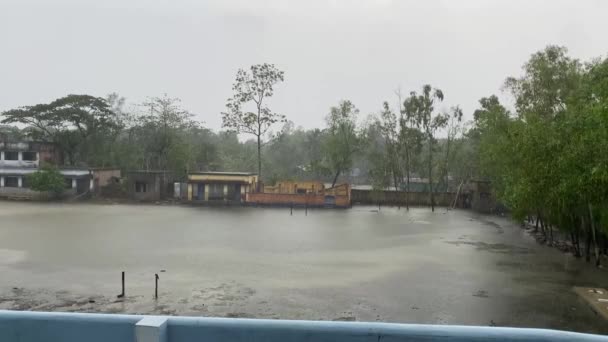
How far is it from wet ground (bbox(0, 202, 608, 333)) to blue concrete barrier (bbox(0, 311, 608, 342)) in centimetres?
863

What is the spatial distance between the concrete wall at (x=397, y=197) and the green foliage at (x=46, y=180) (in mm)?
25331

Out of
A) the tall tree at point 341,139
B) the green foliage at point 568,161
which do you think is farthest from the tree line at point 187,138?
the green foliage at point 568,161

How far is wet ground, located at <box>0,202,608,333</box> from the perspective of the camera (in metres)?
12.2

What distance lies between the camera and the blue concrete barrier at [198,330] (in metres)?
3.13

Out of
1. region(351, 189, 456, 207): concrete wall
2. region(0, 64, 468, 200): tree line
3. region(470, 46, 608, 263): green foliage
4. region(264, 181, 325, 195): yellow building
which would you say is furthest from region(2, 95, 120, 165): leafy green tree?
region(470, 46, 608, 263): green foliage

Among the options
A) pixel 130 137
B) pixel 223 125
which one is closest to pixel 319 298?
pixel 223 125

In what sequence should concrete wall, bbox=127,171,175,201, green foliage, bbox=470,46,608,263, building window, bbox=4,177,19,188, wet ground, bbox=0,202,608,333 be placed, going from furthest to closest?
building window, bbox=4,177,19,188, concrete wall, bbox=127,171,175,201, green foliage, bbox=470,46,608,263, wet ground, bbox=0,202,608,333

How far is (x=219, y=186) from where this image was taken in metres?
42.5

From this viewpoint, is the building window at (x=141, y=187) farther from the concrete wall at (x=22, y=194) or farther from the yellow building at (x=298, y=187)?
the yellow building at (x=298, y=187)

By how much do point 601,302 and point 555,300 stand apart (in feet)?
3.57

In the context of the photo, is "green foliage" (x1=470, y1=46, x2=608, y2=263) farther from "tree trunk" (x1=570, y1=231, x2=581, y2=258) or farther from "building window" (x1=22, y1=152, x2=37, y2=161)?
"building window" (x1=22, y1=152, x2=37, y2=161)

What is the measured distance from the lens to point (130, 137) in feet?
173

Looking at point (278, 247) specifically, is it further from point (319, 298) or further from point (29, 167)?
point (29, 167)

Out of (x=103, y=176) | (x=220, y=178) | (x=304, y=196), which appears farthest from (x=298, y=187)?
(x=103, y=176)
